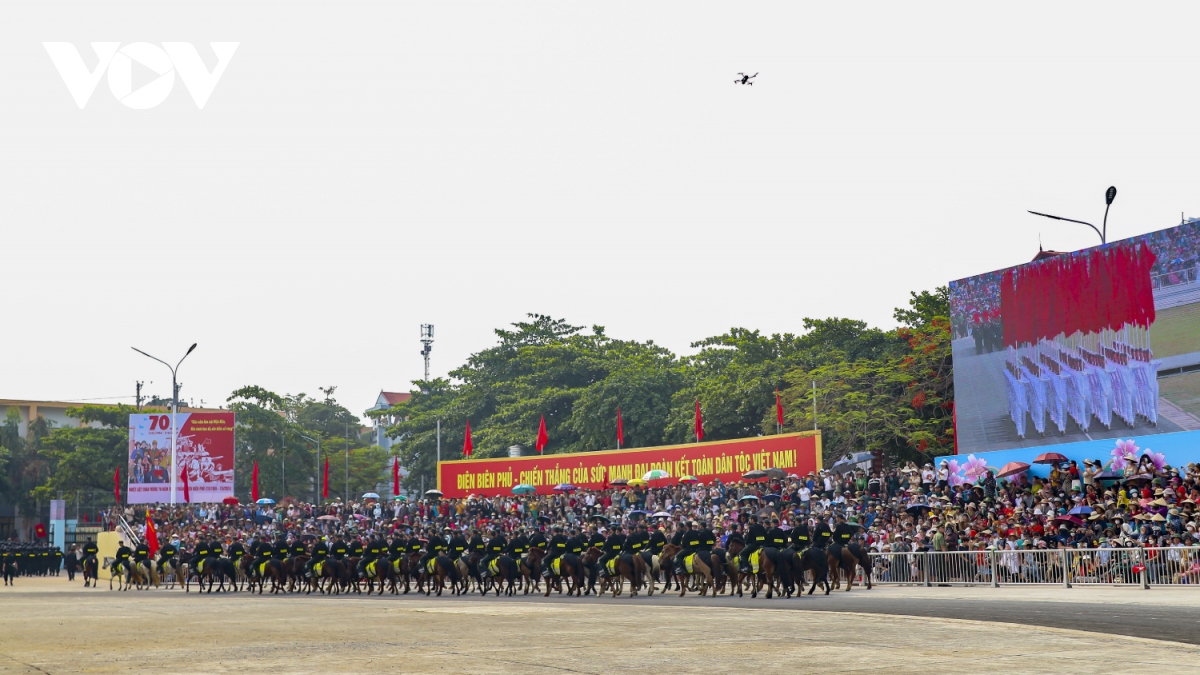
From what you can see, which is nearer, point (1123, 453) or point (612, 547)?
point (612, 547)

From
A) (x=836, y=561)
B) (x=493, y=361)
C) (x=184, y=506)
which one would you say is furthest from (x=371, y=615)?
(x=493, y=361)

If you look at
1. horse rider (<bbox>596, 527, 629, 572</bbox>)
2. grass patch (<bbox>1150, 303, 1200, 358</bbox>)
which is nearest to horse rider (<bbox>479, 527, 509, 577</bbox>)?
horse rider (<bbox>596, 527, 629, 572</bbox>)

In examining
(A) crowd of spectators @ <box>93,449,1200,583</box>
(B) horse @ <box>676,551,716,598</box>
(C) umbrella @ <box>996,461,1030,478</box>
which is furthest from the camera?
(C) umbrella @ <box>996,461,1030,478</box>

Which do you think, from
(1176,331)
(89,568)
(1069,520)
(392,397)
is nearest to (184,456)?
(89,568)

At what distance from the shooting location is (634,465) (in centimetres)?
5722

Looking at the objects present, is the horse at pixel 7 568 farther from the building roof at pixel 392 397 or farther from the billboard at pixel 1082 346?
the building roof at pixel 392 397

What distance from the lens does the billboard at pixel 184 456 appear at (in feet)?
236

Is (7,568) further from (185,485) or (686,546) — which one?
(686,546)

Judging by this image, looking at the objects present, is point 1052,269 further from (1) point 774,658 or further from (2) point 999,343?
(1) point 774,658

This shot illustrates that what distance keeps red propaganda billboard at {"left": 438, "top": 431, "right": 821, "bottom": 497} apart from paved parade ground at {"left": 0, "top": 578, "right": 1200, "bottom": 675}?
2259cm

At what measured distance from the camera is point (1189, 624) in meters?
16.1

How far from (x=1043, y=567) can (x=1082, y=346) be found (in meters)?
9.26

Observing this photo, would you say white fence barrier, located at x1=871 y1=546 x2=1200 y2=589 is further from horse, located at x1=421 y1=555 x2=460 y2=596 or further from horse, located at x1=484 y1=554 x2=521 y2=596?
horse, located at x1=421 y1=555 x2=460 y2=596

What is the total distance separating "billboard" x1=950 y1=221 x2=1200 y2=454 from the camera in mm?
33094
